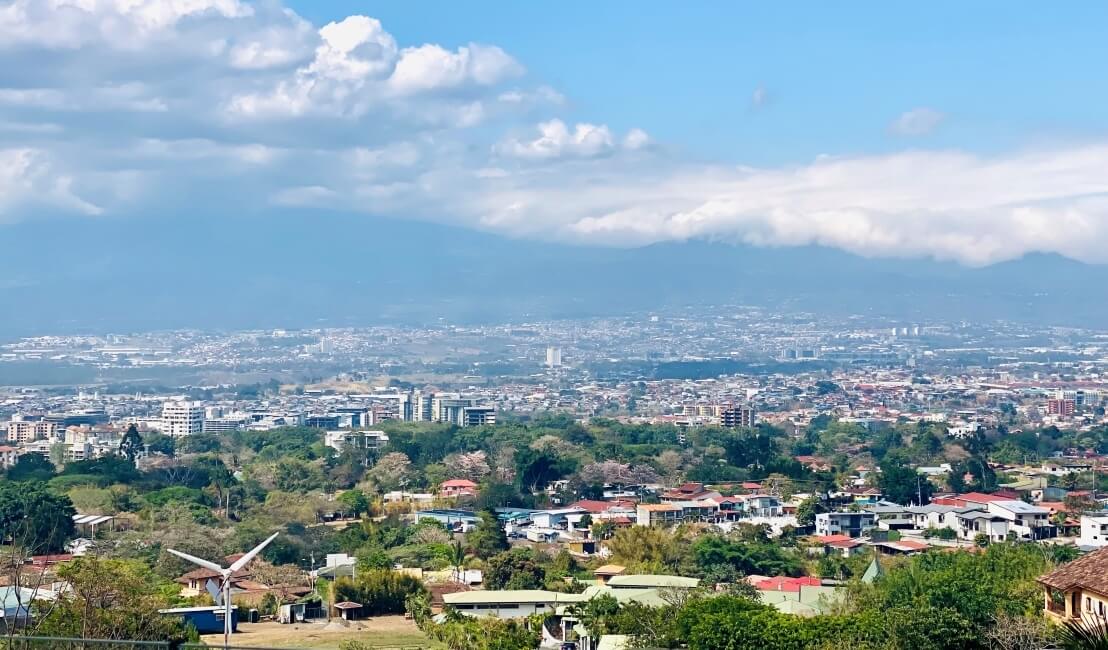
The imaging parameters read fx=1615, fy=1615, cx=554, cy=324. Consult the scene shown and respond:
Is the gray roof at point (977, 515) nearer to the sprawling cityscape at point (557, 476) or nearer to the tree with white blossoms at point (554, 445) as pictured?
the sprawling cityscape at point (557, 476)

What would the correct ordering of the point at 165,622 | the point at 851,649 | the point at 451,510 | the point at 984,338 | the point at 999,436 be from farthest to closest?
the point at 984,338 < the point at 999,436 < the point at 451,510 < the point at 165,622 < the point at 851,649

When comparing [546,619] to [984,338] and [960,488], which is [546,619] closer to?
[960,488]

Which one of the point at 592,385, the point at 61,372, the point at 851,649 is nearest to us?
the point at 851,649

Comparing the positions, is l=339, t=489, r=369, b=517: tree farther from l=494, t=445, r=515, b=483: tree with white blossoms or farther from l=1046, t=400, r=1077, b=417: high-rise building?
l=1046, t=400, r=1077, b=417: high-rise building

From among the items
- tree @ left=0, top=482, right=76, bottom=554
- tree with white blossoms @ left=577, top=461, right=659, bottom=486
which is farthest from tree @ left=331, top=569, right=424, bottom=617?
tree with white blossoms @ left=577, top=461, right=659, bottom=486

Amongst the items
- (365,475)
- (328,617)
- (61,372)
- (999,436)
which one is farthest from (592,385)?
(328,617)

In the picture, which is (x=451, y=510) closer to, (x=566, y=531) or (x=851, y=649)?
(x=566, y=531)

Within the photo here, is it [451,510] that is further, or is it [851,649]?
[451,510]
